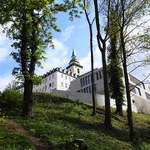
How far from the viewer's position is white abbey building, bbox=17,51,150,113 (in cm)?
3275

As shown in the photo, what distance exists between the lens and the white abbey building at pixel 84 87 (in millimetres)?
32750

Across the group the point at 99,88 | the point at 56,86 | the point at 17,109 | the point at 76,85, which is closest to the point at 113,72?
the point at 17,109

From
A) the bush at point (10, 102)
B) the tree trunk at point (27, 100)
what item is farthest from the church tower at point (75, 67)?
the tree trunk at point (27, 100)

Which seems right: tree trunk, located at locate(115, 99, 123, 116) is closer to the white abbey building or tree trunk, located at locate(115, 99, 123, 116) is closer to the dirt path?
the white abbey building

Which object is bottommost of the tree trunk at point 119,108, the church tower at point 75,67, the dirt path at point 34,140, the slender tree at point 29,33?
the dirt path at point 34,140

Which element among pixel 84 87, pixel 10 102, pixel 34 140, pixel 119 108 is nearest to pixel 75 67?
pixel 84 87

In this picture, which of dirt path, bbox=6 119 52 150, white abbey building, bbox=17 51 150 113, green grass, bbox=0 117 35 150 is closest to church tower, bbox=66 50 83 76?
white abbey building, bbox=17 51 150 113

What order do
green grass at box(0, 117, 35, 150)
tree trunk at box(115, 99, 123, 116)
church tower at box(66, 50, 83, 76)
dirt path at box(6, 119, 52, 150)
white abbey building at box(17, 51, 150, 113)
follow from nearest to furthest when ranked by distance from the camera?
green grass at box(0, 117, 35, 150) → dirt path at box(6, 119, 52, 150) → tree trunk at box(115, 99, 123, 116) → white abbey building at box(17, 51, 150, 113) → church tower at box(66, 50, 83, 76)

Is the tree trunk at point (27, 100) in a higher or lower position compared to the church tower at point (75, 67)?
lower

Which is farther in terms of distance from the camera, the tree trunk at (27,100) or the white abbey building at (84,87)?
the white abbey building at (84,87)

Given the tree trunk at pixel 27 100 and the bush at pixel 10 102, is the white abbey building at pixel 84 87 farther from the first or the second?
the bush at pixel 10 102

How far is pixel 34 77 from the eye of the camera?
47.3 ft

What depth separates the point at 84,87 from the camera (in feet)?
205

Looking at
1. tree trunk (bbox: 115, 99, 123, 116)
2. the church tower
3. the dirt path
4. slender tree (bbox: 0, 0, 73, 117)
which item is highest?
the church tower
